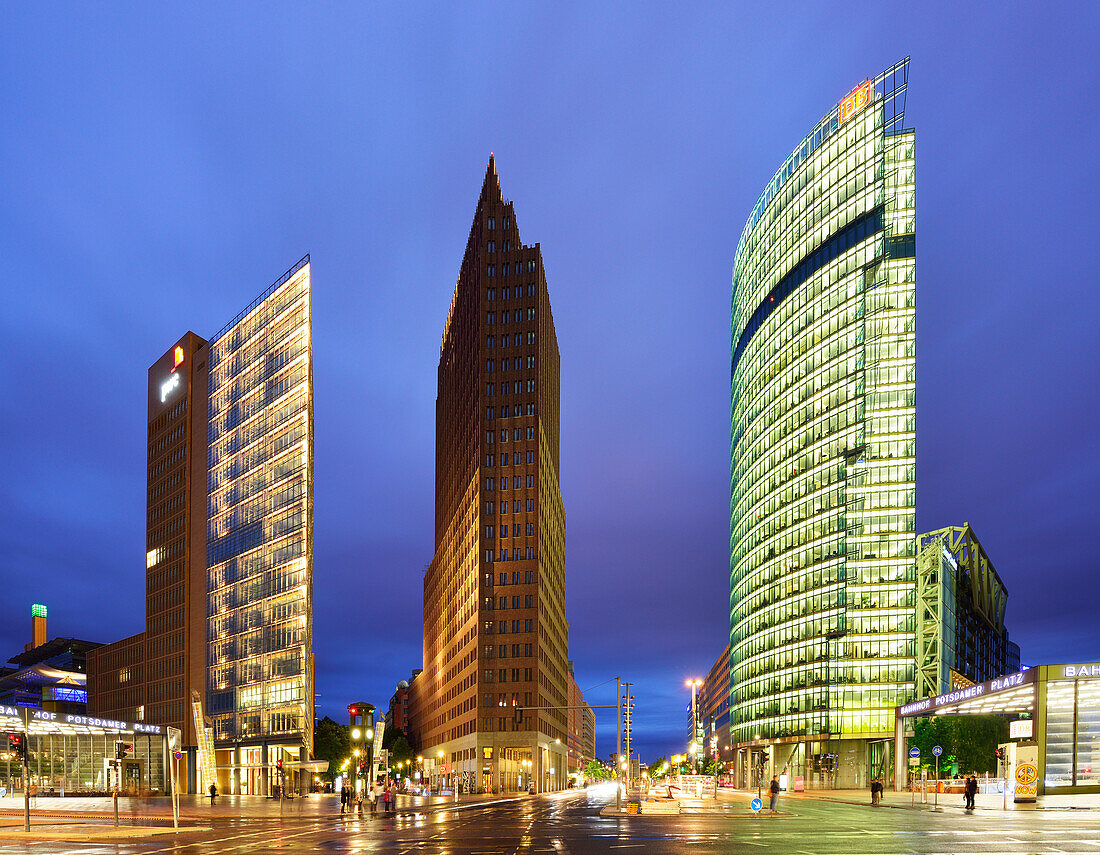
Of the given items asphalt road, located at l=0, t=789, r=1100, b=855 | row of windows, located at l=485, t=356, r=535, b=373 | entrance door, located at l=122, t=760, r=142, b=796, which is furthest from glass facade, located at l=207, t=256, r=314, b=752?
asphalt road, located at l=0, t=789, r=1100, b=855

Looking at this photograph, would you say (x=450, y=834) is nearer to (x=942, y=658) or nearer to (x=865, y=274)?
(x=942, y=658)

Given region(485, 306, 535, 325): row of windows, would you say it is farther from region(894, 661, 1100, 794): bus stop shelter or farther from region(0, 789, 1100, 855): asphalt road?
region(0, 789, 1100, 855): asphalt road

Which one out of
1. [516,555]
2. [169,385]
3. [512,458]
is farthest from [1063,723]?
[169,385]

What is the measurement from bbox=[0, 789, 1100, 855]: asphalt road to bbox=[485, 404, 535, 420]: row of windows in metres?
84.6

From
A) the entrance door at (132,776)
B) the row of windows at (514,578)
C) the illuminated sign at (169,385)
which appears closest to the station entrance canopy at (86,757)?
the entrance door at (132,776)

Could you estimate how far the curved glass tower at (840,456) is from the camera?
12075 cm

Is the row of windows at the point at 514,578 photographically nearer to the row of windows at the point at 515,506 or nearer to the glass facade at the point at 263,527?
the row of windows at the point at 515,506

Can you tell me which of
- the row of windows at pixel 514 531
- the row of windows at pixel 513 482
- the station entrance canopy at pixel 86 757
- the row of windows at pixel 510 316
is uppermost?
the row of windows at pixel 510 316

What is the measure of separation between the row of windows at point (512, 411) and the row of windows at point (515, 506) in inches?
488

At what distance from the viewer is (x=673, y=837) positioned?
3472 centimetres

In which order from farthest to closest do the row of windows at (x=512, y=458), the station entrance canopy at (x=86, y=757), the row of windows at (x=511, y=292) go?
the row of windows at (x=511, y=292)
the row of windows at (x=512, y=458)
the station entrance canopy at (x=86, y=757)

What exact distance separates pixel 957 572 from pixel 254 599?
10072cm

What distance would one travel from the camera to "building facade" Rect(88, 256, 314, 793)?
112 metres

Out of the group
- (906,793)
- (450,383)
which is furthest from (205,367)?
(906,793)
